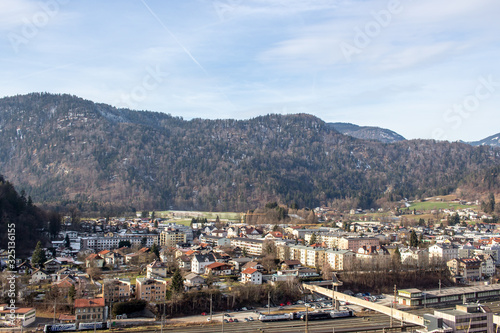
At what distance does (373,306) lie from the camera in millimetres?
29297

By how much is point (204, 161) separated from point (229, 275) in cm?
9094

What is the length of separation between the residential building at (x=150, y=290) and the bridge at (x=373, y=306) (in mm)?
10207

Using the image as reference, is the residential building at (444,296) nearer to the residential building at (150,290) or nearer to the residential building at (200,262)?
the residential building at (200,262)

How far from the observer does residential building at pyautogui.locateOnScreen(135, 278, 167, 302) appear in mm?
27797

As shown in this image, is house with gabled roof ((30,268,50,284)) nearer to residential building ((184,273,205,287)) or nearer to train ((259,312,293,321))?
residential building ((184,273,205,287))

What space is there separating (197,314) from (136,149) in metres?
97.2

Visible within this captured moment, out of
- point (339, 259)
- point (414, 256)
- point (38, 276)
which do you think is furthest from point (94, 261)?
point (414, 256)

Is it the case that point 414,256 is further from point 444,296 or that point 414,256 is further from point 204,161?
point 204,161

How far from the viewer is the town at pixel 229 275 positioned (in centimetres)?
2612

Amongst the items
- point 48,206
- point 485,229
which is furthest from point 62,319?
point 485,229

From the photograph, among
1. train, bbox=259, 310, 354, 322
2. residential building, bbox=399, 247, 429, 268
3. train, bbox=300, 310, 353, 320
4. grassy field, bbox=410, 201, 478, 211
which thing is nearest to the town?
residential building, bbox=399, 247, 429, 268

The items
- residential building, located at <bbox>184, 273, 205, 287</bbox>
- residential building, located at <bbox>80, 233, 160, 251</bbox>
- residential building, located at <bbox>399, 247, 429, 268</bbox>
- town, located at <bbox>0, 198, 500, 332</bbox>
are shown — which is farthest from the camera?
residential building, located at <bbox>80, 233, 160, 251</bbox>

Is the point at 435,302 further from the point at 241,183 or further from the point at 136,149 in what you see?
the point at 136,149

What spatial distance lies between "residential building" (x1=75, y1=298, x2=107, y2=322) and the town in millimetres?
50
